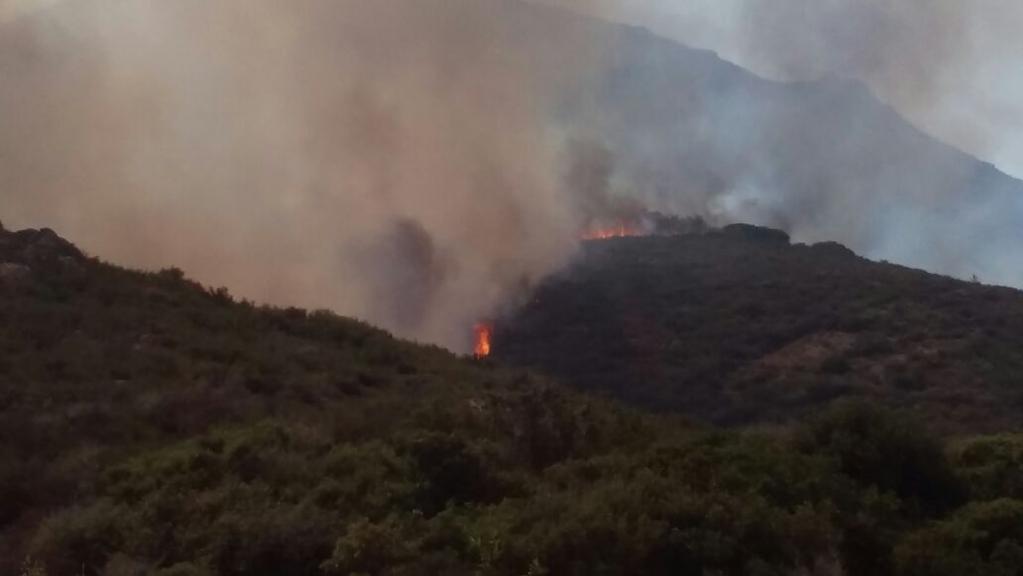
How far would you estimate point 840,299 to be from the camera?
42.5 m

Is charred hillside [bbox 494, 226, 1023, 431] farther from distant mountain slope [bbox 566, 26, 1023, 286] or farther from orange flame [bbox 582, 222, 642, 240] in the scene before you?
distant mountain slope [bbox 566, 26, 1023, 286]

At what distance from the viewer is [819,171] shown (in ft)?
292

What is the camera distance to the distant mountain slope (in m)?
76.7

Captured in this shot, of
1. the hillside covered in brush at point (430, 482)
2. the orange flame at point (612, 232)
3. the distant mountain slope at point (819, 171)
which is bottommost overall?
the hillside covered in brush at point (430, 482)

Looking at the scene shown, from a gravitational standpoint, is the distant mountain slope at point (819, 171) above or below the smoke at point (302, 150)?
above

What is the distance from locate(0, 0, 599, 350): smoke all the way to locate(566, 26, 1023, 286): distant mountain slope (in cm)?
3339

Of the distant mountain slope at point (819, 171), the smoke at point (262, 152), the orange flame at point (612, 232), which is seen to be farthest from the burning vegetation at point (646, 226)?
the smoke at point (262, 152)

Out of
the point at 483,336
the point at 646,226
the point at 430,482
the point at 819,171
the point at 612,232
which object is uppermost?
the point at 819,171

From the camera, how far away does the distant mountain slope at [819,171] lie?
252ft

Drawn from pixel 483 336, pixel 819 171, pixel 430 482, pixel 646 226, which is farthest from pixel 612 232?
pixel 430 482

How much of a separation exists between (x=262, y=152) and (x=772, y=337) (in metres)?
20.6

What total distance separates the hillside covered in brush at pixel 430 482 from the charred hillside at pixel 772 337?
46.7 ft

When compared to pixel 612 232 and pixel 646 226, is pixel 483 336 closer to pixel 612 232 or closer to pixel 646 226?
pixel 612 232

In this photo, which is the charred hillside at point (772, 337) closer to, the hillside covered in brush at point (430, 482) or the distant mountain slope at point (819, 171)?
the hillside covered in brush at point (430, 482)
